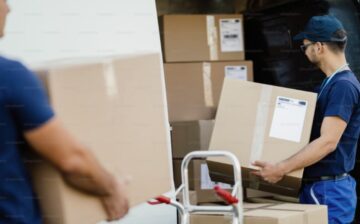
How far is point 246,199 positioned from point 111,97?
5.57ft

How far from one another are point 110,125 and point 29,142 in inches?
11.0

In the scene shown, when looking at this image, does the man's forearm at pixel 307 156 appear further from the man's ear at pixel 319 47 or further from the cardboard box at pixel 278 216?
the man's ear at pixel 319 47

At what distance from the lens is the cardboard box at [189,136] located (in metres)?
3.27

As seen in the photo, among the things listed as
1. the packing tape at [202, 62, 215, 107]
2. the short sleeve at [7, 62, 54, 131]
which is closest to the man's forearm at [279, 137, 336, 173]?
the packing tape at [202, 62, 215, 107]

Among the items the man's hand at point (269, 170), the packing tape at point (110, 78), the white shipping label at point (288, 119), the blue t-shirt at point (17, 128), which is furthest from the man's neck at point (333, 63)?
the blue t-shirt at point (17, 128)

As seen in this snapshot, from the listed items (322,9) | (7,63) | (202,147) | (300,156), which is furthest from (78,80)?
(322,9)

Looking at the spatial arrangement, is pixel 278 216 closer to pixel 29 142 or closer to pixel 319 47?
pixel 319 47

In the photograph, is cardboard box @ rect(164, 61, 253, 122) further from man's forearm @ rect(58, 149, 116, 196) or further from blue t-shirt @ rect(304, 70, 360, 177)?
man's forearm @ rect(58, 149, 116, 196)

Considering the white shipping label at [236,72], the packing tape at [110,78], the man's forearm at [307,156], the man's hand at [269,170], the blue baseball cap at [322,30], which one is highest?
the packing tape at [110,78]

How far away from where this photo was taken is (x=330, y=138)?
288cm

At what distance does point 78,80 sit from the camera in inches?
65.4

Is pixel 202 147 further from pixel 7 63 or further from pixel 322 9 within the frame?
pixel 7 63

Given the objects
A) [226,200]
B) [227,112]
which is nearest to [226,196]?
[226,200]

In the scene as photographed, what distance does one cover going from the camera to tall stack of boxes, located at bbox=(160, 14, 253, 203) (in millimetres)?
3283
